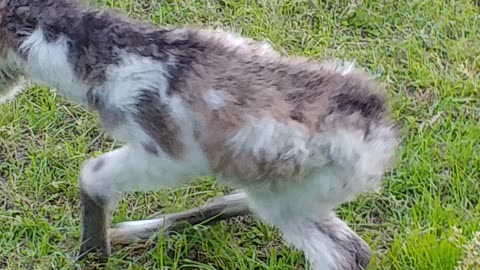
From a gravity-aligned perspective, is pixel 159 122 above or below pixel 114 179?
above

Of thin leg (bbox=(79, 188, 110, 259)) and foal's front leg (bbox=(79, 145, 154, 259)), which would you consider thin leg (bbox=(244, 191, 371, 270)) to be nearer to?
foal's front leg (bbox=(79, 145, 154, 259))

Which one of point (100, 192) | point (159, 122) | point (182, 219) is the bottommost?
point (182, 219)

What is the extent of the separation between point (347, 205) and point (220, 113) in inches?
37.4

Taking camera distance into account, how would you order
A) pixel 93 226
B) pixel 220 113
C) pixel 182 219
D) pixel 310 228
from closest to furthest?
pixel 220 113 → pixel 310 228 → pixel 93 226 → pixel 182 219

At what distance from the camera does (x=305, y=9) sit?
472cm

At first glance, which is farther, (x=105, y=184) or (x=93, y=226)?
(x=93, y=226)

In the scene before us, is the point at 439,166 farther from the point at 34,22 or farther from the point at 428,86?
the point at 34,22

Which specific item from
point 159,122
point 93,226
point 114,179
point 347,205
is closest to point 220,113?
point 159,122

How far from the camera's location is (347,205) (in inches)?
148

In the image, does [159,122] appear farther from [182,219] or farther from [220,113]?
[182,219]

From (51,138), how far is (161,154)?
1109 millimetres

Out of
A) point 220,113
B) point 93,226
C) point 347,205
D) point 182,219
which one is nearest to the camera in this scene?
point 220,113

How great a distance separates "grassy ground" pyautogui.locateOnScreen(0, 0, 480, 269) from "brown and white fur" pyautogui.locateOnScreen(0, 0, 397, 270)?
375mm

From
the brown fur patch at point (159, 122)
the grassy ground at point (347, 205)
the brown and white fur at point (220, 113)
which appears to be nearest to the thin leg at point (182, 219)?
the grassy ground at point (347, 205)
